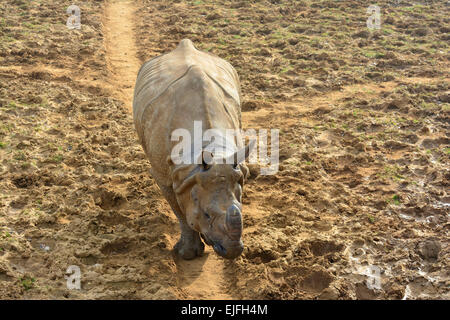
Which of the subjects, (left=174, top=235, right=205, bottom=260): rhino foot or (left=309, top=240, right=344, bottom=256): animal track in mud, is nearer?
(left=174, top=235, right=205, bottom=260): rhino foot

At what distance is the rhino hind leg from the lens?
20.3ft

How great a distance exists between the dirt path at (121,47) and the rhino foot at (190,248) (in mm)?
4568

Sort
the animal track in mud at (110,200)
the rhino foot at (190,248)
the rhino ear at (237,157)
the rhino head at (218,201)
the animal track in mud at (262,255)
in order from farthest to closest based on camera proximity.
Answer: the animal track in mud at (110,200) → the animal track in mud at (262,255) → the rhino foot at (190,248) → the rhino ear at (237,157) → the rhino head at (218,201)

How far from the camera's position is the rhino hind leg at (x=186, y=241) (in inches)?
243

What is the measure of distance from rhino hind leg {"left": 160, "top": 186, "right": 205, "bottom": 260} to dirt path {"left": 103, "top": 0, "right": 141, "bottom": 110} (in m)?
4.51

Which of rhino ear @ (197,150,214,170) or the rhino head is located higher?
rhino ear @ (197,150,214,170)

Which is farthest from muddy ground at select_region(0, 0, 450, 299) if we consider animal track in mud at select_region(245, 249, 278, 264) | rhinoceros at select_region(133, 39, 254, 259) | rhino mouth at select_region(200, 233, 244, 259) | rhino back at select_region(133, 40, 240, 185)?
rhino back at select_region(133, 40, 240, 185)

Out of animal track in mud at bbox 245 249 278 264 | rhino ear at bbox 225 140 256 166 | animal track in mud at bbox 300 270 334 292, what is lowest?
animal track in mud at bbox 300 270 334 292

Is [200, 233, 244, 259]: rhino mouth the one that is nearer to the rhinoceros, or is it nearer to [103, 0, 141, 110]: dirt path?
the rhinoceros

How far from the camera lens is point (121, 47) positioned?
43.4 feet

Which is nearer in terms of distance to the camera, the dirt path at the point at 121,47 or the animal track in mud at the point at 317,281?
the animal track in mud at the point at 317,281

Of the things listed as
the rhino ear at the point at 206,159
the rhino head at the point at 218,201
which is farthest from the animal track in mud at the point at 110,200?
the rhino ear at the point at 206,159

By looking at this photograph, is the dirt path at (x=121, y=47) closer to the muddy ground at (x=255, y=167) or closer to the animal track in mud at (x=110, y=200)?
the muddy ground at (x=255, y=167)
